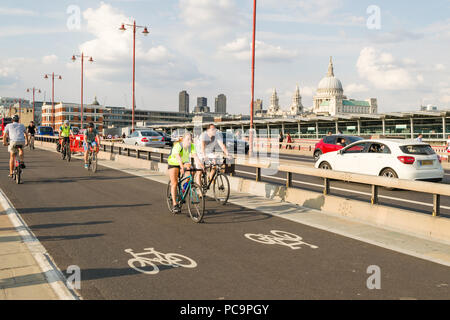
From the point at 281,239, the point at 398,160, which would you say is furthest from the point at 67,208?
the point at 398,160

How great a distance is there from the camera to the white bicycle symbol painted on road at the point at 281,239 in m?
6.67

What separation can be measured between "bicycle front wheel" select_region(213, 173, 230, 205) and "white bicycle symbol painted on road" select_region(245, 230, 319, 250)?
2672 millimetres

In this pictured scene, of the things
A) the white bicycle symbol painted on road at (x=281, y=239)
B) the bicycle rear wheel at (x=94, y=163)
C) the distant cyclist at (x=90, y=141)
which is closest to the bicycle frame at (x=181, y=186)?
the white bicycle symbol painted on road at (x=281, y=239)

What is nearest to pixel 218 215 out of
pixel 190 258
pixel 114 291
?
pixel 190 258

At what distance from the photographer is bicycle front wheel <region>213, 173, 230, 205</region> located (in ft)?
32.8

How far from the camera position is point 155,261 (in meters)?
5.73

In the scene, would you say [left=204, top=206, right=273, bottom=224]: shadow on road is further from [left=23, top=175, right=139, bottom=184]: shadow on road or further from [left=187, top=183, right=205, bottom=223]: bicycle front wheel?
[left=23, top=175, right=139, bottom=184]: shadow on road

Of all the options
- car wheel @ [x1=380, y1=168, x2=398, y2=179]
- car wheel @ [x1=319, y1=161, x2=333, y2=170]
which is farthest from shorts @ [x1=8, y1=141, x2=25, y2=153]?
car wheel @ [x1=380, y1=168, x2=398, y2=179]

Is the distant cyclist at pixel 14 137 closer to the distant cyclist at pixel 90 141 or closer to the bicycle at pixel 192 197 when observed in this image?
the distant cyclist at pixel 90 141

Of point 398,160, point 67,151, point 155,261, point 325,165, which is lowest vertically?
point 155,261

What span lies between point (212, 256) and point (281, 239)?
1.48 meters

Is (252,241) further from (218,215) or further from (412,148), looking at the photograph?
(412,148)

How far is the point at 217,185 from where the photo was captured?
10203 mm

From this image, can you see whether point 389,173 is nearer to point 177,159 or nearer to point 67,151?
point 177,159
